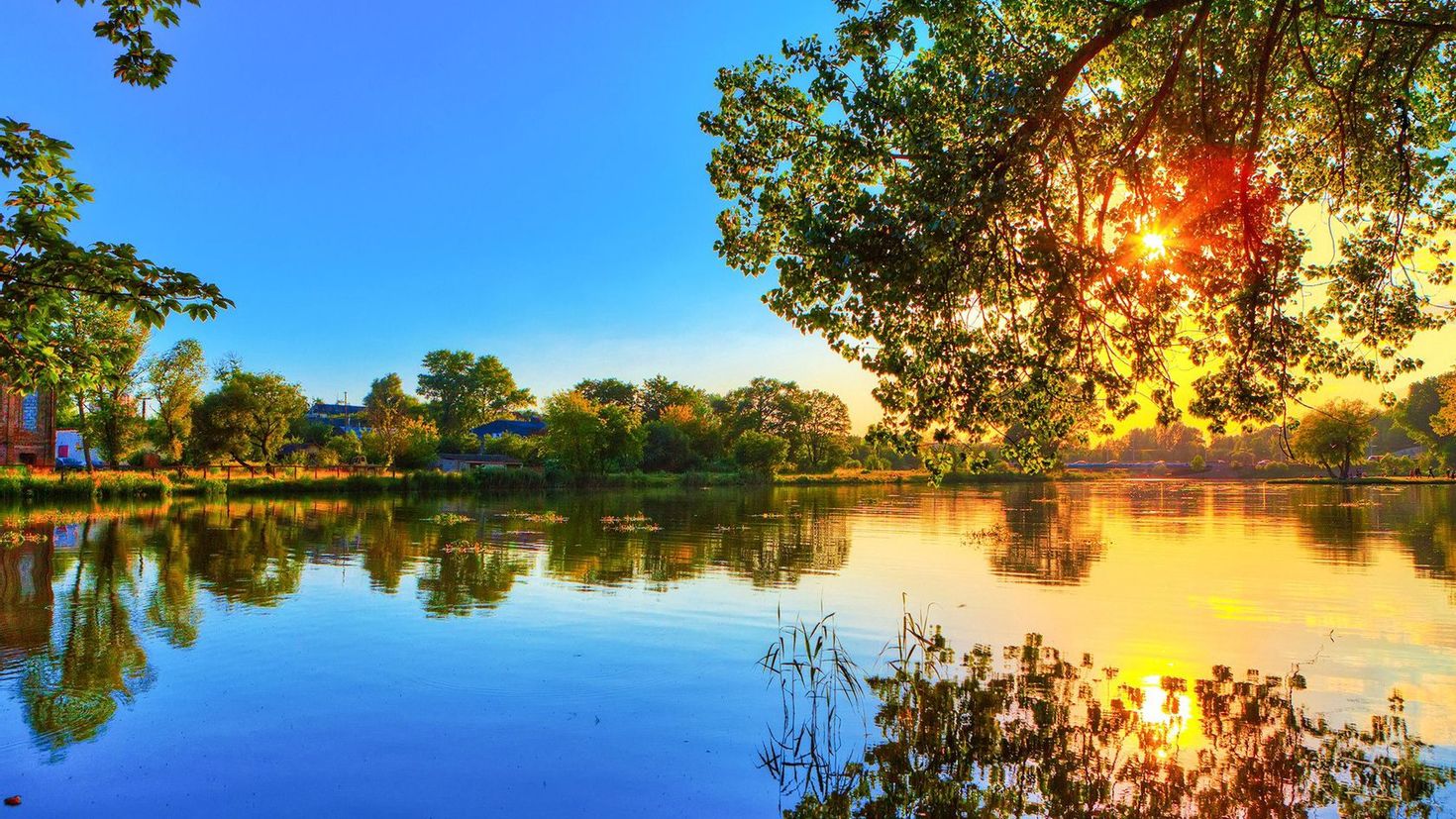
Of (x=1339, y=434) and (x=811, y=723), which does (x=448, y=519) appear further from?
(x=1339, y=434)

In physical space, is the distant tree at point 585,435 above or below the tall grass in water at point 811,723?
above

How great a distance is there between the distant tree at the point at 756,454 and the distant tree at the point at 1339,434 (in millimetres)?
64634

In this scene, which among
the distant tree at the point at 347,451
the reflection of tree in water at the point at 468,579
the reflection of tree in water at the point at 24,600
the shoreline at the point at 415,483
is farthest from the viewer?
the distant tree at the point at 347,451

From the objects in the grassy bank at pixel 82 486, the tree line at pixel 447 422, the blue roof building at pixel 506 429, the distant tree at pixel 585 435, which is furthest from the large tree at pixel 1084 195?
the blue roof building at pixel 506 429

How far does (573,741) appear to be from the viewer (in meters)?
9.52

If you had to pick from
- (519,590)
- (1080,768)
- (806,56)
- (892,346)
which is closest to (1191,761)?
(1080,768)

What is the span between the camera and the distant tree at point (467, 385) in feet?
454

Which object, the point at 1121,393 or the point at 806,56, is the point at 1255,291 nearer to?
the point at 1121,393

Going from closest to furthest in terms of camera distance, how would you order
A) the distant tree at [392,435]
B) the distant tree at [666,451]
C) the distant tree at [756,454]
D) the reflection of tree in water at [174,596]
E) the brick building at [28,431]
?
the reflection of tree in water at [174,596]
the brick building at [28,431]
the distant tree at [392,435]
the distant tree at [666,451]
the distant tree at [756,454]

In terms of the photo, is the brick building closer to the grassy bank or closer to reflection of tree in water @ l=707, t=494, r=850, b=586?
the grassy bank

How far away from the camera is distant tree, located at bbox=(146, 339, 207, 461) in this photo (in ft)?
204

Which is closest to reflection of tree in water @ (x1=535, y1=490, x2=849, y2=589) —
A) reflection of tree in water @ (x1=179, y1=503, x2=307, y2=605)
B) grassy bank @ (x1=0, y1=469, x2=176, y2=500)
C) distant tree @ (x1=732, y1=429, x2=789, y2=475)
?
reflection of tree in water @ (x1=179, y1=503, x2=307, y2=605)

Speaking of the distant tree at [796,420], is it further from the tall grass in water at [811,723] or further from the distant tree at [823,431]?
the tall grass in water at [811,723]

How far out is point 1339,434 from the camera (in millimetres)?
94625
